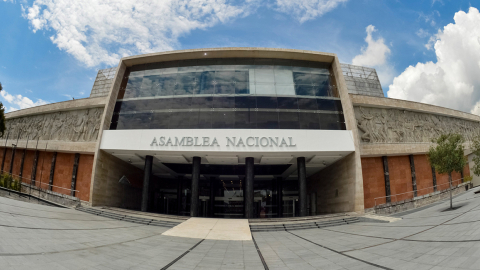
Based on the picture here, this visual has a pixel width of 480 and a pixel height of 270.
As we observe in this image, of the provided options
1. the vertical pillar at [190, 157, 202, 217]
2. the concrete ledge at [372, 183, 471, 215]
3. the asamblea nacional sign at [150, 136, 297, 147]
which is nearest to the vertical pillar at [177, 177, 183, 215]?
the vertical pillar at [190, 157, 202, 217]

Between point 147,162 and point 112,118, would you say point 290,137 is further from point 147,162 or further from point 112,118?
point 112,118

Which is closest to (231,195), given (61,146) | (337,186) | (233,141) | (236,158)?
(236,158)

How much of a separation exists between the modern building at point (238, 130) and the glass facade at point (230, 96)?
3.8 inches

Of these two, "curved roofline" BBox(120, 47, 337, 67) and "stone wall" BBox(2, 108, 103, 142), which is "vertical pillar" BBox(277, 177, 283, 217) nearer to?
"curved roofline" BBox(120, 47, 337, 67)

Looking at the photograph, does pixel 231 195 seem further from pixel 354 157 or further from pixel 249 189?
pixel 354 157

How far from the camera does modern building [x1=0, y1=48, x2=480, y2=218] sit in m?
18.5

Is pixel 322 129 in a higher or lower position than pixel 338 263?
higher

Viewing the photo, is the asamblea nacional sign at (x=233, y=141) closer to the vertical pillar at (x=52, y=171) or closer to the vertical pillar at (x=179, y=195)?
the vertical pillar at (x=52, y=171)

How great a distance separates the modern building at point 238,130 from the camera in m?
18.5

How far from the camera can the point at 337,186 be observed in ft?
69.7

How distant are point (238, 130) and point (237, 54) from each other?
26.4ft

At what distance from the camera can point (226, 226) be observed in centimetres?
1416

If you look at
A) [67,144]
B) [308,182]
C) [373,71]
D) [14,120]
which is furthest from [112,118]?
[373,71]

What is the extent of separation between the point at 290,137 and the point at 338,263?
12.0m
